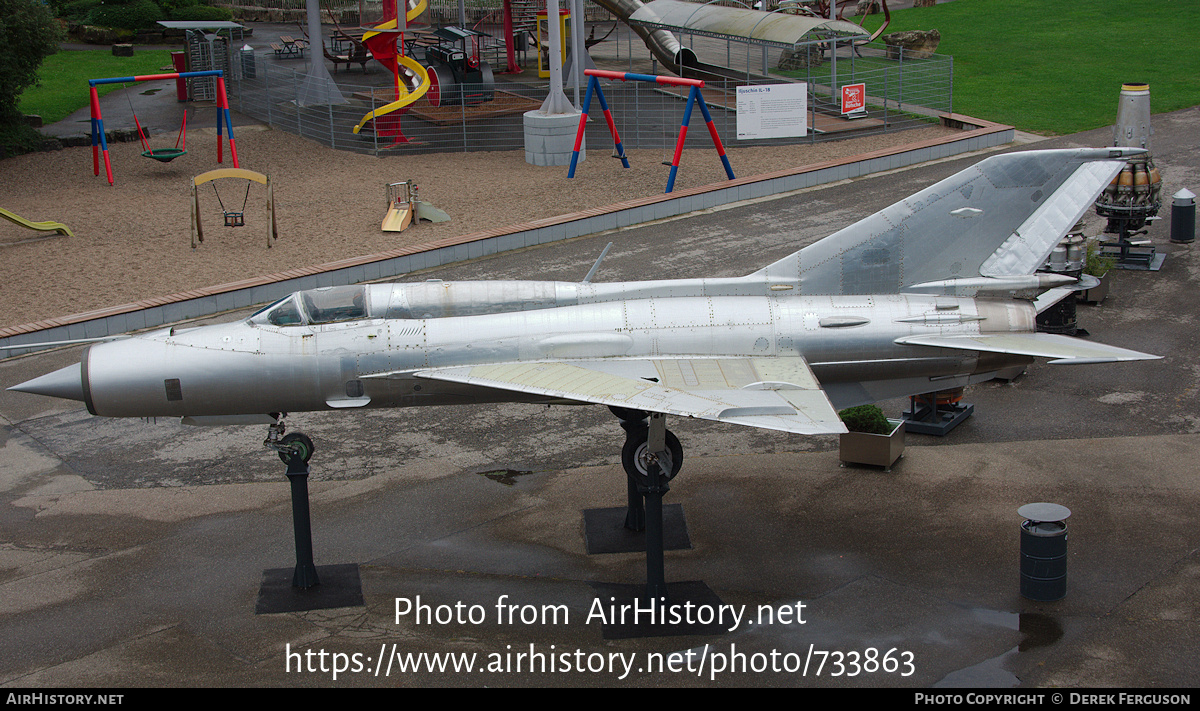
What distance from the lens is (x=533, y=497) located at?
44.8 feet

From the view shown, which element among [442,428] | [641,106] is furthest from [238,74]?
[442,428]

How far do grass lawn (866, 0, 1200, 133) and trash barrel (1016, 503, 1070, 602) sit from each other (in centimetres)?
2246

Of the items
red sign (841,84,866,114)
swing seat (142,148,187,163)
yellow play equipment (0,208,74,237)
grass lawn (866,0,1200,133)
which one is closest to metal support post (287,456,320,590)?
yellow play equipment (0,208,74,237)

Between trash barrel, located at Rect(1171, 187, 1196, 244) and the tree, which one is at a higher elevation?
the tree

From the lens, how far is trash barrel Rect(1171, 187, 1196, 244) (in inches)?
850

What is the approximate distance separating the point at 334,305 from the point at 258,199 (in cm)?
1682

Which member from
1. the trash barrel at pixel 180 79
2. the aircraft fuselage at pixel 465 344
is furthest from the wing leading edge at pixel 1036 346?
the trash barrel at pixel 180 79

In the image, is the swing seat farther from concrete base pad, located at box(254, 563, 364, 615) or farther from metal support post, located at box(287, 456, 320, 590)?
metal support post, located at box(287, 456, 320, 590)

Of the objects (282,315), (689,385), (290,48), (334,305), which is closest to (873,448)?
(689,385)

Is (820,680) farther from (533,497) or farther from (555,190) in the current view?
(555,190)

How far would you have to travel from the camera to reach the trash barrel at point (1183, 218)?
70.8ft

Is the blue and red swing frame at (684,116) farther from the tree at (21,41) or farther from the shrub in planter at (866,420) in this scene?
the tree at (21,41)

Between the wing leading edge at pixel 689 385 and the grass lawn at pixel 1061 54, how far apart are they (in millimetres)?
22623

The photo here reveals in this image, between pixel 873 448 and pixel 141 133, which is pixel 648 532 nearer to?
pixel 873 448
